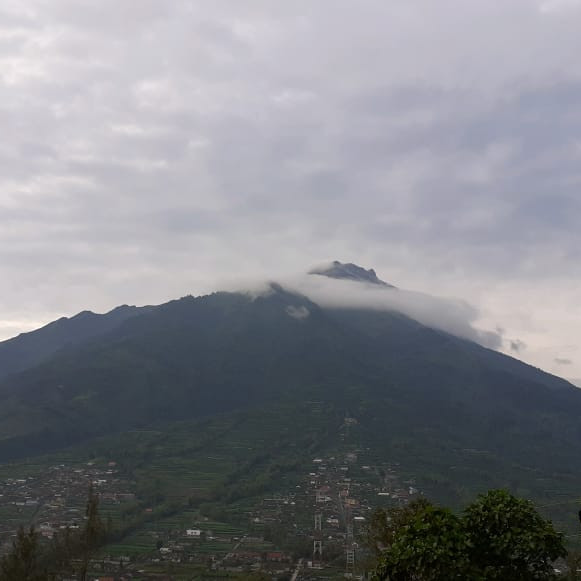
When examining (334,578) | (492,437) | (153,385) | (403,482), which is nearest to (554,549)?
(334,578)

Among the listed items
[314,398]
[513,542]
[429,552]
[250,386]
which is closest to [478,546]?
[513,542]

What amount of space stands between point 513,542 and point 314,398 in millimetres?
140929

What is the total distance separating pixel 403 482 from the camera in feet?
350

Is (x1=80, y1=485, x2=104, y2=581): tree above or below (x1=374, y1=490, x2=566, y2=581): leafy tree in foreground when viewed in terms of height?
below

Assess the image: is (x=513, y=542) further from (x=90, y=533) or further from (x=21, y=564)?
(x=21, y=564)

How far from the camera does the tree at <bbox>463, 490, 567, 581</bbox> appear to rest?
15.2 meters

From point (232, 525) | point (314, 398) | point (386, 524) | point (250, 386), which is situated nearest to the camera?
point (386, 524)

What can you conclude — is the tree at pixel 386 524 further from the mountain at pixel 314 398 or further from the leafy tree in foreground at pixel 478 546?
the mountain at pixel 314 398

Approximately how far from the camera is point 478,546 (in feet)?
51.4

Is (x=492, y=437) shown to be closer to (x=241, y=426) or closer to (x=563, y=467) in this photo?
(x=563, y=467)

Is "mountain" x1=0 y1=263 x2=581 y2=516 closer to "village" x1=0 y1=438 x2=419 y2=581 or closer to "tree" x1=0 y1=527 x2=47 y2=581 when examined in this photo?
"village" x1=0 y1=438 x2=419 y2=581

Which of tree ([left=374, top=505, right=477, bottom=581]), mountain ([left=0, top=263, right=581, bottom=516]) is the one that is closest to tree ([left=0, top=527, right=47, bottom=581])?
tree ([left=374, top=505, right=477, bottom=581])

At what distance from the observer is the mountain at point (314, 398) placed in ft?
416

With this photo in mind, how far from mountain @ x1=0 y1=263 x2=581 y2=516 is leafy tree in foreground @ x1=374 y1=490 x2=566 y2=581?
89.3 metres
